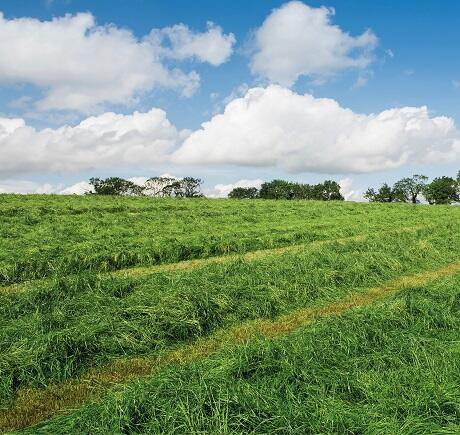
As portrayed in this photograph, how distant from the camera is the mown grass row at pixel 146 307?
777 centimetres

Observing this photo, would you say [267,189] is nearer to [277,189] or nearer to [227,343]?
[277,189]

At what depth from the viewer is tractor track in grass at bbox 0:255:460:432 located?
6.38 meters

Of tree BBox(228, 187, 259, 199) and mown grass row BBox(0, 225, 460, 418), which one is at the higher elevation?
tree BBox(228, 187, 259, 199)

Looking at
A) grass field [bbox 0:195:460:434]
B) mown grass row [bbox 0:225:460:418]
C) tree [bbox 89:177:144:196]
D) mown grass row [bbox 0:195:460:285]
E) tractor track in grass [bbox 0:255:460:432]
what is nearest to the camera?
grass field [bbox 0:195:460:434]

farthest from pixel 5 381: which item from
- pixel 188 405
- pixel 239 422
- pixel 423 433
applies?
pixel 423 433

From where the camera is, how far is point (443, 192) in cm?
12619

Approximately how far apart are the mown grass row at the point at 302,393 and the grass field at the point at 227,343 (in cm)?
2

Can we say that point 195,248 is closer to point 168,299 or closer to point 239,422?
→ point 168,299

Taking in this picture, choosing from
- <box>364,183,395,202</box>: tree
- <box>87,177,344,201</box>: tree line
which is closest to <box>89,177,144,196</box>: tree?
<box>87,177,344,201</box>: tree line

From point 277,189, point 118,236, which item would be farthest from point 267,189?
point 118,236

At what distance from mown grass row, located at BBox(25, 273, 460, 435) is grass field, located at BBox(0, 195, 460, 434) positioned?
0.08ft

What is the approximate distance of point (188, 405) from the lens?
5.34 meters

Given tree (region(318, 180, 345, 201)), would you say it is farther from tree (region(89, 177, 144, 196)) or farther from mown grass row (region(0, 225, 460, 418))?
mown grass row (region(0, 225, 460, 418))

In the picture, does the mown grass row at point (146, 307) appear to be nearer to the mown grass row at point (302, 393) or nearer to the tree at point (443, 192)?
the mown grass row at point (302, 393)
